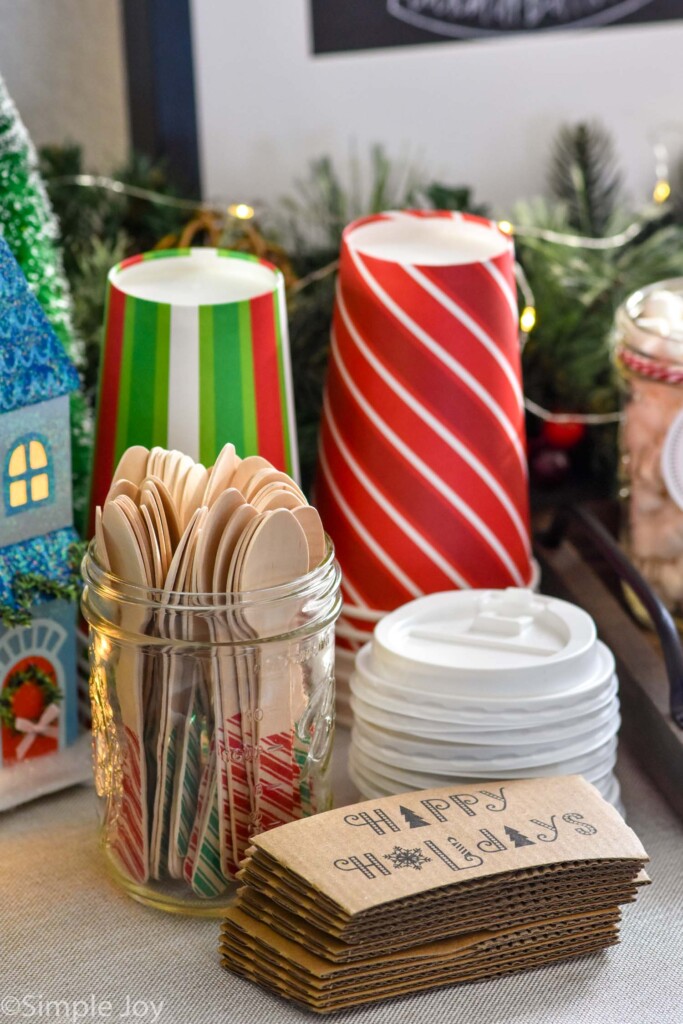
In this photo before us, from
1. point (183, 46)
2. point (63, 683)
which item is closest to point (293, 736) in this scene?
point (63, 683)

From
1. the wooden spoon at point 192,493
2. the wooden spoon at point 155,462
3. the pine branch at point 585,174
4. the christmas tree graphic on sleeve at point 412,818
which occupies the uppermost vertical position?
the pine branch at point 585,174

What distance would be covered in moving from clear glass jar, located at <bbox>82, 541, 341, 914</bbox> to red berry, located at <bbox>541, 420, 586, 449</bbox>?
35 centimetres

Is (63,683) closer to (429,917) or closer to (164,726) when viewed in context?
(164,726)

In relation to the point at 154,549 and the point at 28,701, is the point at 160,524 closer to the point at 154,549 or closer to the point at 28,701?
the point at 154,549

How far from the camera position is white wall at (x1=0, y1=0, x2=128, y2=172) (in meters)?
0.91

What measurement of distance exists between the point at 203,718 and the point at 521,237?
470 mm

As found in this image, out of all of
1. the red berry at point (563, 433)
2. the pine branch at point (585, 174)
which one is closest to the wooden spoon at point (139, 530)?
the red berry at point (563, 433)

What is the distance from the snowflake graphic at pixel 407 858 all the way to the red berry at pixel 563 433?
0.43 metres

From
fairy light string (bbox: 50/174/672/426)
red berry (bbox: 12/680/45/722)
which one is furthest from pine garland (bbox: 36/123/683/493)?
red berry (bbox: 12/680/45/722)

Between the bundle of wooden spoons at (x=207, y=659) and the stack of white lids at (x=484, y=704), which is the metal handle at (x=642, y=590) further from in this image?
the bundle of wooden spoons at (x=207, y=659)

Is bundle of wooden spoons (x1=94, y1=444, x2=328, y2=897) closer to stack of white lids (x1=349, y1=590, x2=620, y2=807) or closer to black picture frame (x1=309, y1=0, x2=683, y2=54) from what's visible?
stack of white lids (x1=349, y1=590, x2=620, y2=807)

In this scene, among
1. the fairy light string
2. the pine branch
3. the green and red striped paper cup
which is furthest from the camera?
the pine branch

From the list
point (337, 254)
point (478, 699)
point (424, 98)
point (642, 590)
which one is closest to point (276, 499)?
point (478, 699)

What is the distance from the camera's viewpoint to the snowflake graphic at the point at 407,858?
19.4 inches
